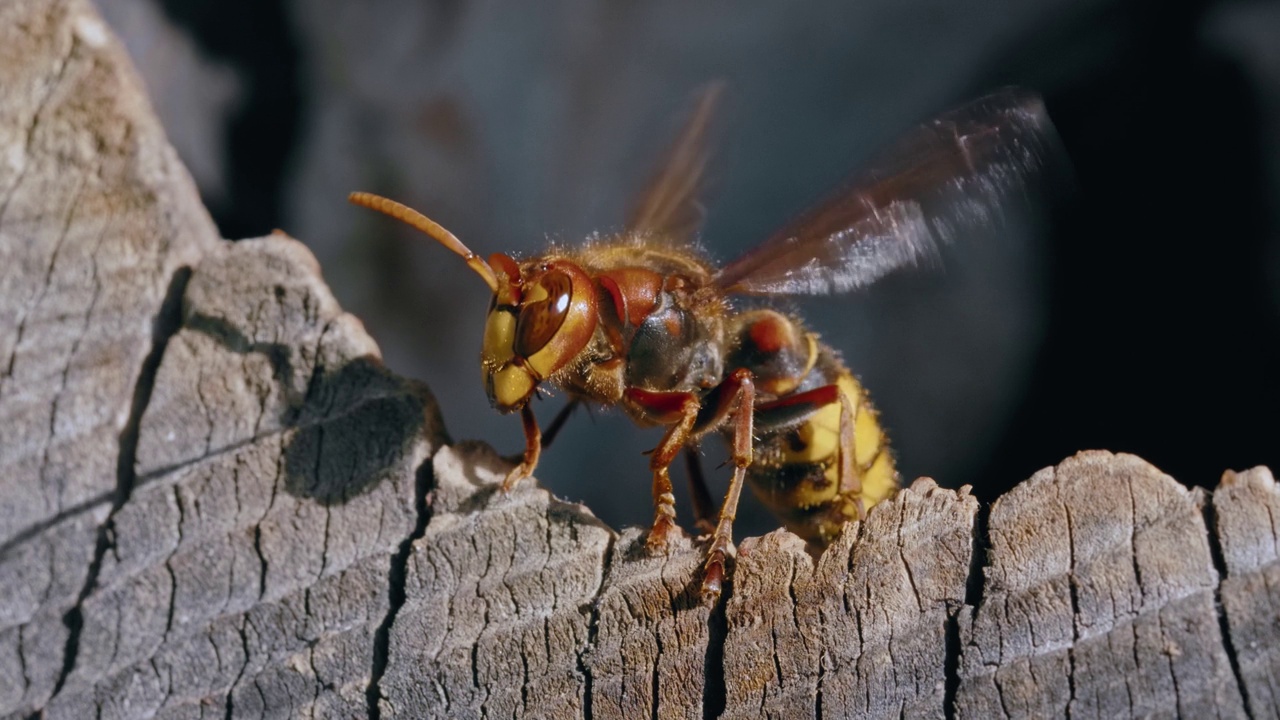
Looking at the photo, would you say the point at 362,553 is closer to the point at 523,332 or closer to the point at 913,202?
the point at 523,332

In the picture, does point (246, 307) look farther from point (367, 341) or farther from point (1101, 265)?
point (1101, 265)

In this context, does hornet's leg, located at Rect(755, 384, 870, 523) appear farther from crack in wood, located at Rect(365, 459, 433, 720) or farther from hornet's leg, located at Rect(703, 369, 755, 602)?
crack in wood, located at Rect(365, 459, 433, 720)

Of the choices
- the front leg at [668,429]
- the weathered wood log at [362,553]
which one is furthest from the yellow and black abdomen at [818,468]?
the weathered wood log at [362,553]

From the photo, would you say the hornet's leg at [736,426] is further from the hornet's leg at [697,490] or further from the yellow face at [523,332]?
the yellow face at [523,332]

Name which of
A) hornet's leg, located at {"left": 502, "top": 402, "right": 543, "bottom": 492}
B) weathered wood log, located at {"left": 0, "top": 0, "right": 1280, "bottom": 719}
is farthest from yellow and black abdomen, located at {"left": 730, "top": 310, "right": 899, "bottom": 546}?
weathered wood log, located at {"left": 0, "top": 0, "right": 1280, "bottom": 719}

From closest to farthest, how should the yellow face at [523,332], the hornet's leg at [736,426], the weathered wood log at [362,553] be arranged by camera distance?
1. the weathered wood log at [362,553]
2. the hornet's leg at [736,426]
3. the yellow face at [523,332]

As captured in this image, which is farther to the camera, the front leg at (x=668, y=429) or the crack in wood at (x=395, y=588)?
the front leg at (x=668, y=429)

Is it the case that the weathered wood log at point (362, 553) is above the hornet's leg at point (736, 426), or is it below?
below

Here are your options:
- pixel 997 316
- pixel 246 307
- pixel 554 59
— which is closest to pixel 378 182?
pixel 554 59
